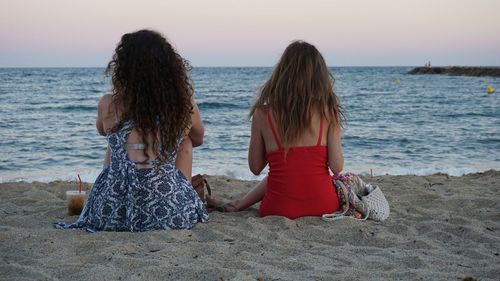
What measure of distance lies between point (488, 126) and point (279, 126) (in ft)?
38.3

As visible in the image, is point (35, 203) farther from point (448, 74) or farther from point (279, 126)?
point (448, 74)

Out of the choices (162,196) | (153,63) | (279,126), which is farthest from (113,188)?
(279,126)

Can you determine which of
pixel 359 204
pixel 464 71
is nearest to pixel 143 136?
pixel 359 204

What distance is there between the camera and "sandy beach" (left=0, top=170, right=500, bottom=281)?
9.61 ft

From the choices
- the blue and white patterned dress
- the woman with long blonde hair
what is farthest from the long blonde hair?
the blue and white patterned dress

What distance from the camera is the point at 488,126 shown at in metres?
14.3

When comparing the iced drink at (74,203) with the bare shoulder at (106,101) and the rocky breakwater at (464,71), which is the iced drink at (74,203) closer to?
the bare shoulder at (106,101)

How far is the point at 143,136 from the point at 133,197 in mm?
415

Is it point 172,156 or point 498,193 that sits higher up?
point 172,156

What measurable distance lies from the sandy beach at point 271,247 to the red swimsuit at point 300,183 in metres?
0.12

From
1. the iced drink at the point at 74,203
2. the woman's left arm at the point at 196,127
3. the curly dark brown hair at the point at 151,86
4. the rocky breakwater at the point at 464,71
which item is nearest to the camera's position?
the curly dark brown hair at the point at 151,86

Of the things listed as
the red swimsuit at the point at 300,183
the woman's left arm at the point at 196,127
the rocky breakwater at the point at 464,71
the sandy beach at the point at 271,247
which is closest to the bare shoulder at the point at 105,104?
the woman's left arm at the point at 196,127

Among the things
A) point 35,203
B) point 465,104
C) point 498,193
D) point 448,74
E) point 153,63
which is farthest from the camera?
point 448,74

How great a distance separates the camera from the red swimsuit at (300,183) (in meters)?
4.14
